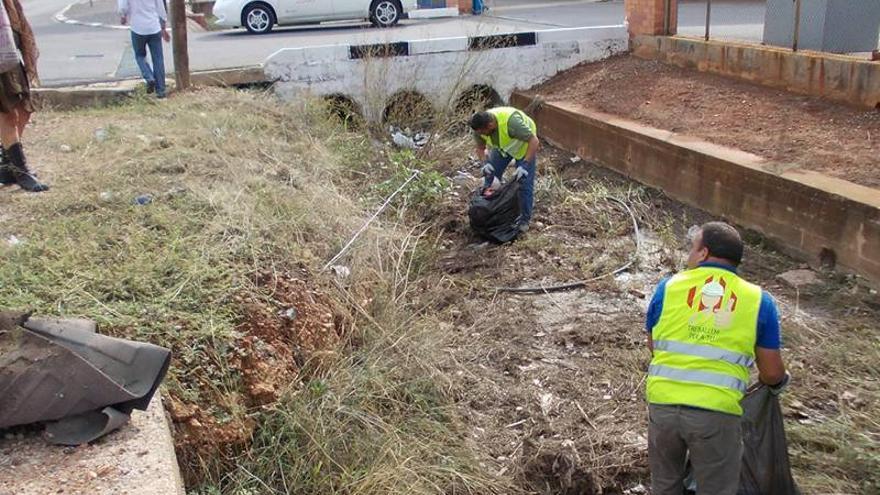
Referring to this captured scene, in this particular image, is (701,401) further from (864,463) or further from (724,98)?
(724,98)

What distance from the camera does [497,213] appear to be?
7.11 meters

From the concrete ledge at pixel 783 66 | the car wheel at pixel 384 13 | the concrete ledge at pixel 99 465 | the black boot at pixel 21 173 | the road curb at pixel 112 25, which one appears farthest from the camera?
the road curb at pixel 112 25

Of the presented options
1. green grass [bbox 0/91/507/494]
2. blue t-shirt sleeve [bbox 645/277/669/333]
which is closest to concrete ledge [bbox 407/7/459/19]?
green grass [bbox 0/91/507/494]

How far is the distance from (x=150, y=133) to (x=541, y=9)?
16.7 meters

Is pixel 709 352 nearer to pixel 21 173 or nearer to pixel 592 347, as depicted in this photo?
→ pixel 592 347

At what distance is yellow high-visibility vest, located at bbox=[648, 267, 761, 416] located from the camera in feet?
10.0

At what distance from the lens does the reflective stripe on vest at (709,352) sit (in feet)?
10.1

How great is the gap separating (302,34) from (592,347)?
1297 centimetres

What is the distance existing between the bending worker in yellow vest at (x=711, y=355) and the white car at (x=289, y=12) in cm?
1519

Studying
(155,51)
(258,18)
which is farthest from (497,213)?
(258,18)

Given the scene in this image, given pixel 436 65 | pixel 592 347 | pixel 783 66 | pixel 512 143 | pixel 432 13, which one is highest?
pixel 432 13

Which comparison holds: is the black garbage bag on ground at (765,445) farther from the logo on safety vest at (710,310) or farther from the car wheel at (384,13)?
the car wheel at (384,13)

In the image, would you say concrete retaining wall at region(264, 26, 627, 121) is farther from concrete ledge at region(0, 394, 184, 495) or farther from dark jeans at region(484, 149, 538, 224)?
concrete ledge at region(0, 394, 184, 495)

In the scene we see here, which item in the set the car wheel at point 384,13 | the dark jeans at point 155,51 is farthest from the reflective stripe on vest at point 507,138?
the car wheel at point 384,13
